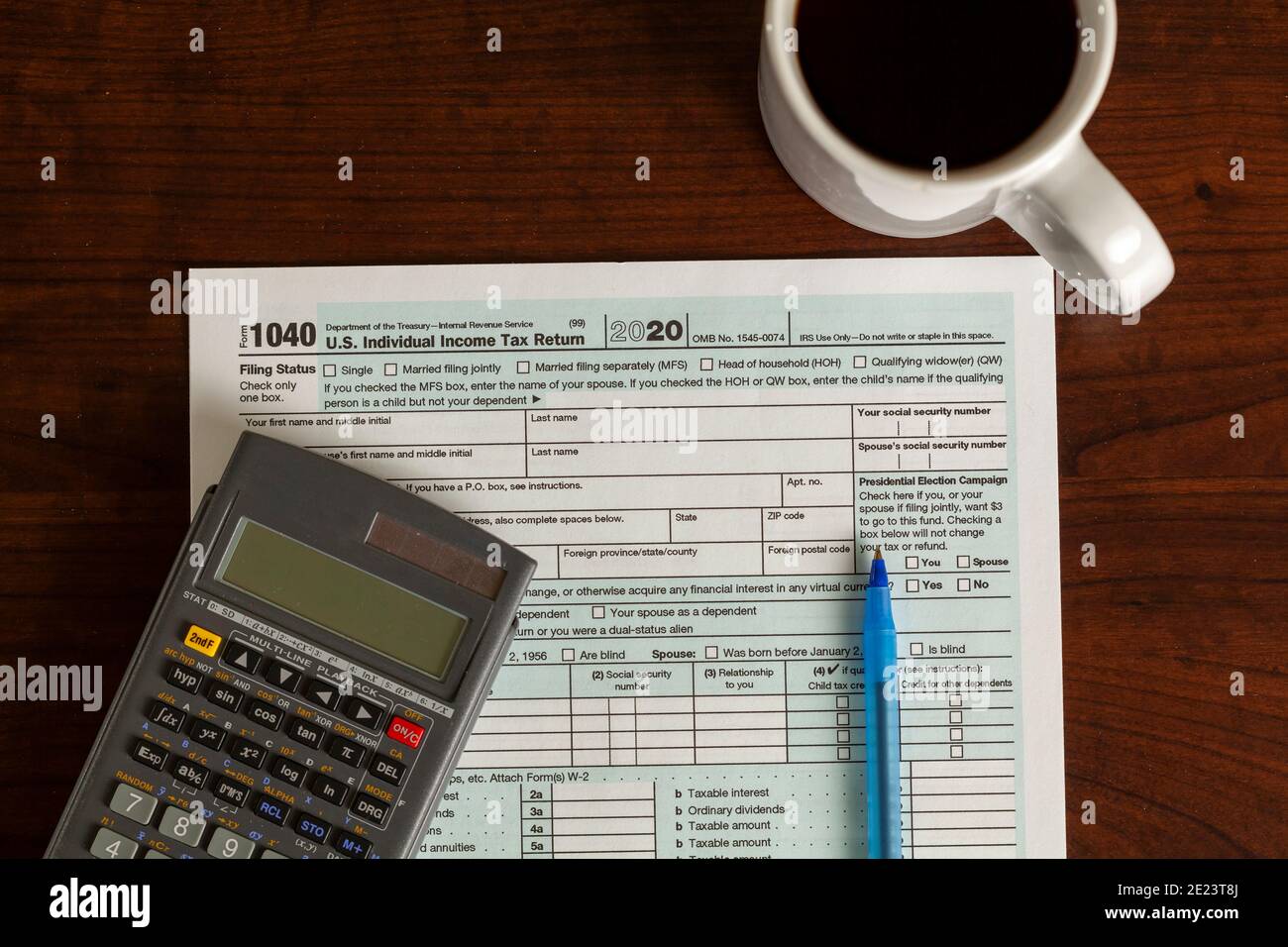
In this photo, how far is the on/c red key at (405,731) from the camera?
0.37 metres

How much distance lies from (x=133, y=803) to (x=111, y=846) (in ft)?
0.06

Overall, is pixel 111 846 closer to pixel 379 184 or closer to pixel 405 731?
pixel 405 731

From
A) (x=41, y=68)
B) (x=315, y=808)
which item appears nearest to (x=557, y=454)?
(x=315, y=808)

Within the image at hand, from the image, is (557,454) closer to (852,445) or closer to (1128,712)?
(852,445)

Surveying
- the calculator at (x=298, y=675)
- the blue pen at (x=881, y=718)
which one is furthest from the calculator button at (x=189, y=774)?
the blue pen at (x=881, y=718)

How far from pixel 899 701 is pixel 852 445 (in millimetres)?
109

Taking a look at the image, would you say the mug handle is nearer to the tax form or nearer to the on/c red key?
the tax form

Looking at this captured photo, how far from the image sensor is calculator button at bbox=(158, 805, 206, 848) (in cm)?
37

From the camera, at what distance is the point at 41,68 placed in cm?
40

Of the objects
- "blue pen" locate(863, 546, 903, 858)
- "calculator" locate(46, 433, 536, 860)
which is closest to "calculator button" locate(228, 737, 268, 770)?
"calculator" locate(46, 433, 536, 860)

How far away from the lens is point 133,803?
36cm

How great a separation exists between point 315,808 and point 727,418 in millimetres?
224
